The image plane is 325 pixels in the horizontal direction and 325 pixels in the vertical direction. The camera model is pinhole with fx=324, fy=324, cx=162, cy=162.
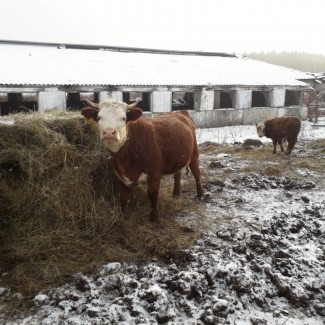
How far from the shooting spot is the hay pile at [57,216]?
4008mm

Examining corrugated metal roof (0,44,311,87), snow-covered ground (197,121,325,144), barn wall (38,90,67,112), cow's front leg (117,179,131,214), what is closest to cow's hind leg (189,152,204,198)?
cow's front leg (117,179,131,214)

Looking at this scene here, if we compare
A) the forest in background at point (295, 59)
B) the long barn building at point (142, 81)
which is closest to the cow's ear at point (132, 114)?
the long barn building at point (142, 81)

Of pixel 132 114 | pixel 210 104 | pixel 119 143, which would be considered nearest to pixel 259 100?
pixel 210 104

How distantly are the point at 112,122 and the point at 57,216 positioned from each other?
151cm

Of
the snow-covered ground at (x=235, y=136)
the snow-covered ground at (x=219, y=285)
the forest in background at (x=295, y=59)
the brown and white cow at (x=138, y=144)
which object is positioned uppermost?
the forest in background at (x=295, y=59)

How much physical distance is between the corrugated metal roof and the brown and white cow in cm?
1150

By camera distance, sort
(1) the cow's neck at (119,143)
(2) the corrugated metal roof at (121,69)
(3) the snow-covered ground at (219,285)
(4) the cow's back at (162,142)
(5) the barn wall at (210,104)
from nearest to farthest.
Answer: (3) the snow-covered ground at (219,285), (1) the cow's neck at (119,143), (4) the cow's back at (162,142), (5) the barn wall at (210,104), (2) the corrugated metal roof at (121,69)

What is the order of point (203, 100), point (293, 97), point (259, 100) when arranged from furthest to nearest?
1. point (259, 100)
2. point (293, 97)
3. point (203, 100)

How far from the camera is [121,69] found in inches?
755

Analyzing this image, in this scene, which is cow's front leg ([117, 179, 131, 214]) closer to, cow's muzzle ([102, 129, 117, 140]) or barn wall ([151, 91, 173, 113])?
cow's muzzle ([102, 129, 117, 140])

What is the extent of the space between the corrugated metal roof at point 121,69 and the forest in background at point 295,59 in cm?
2962

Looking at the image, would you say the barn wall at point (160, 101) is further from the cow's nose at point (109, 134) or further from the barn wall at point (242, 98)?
the cow's nose at point (109, 134)

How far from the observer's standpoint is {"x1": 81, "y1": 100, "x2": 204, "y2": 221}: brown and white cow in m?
4.11

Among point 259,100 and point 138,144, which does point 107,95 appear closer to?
point 138,144
